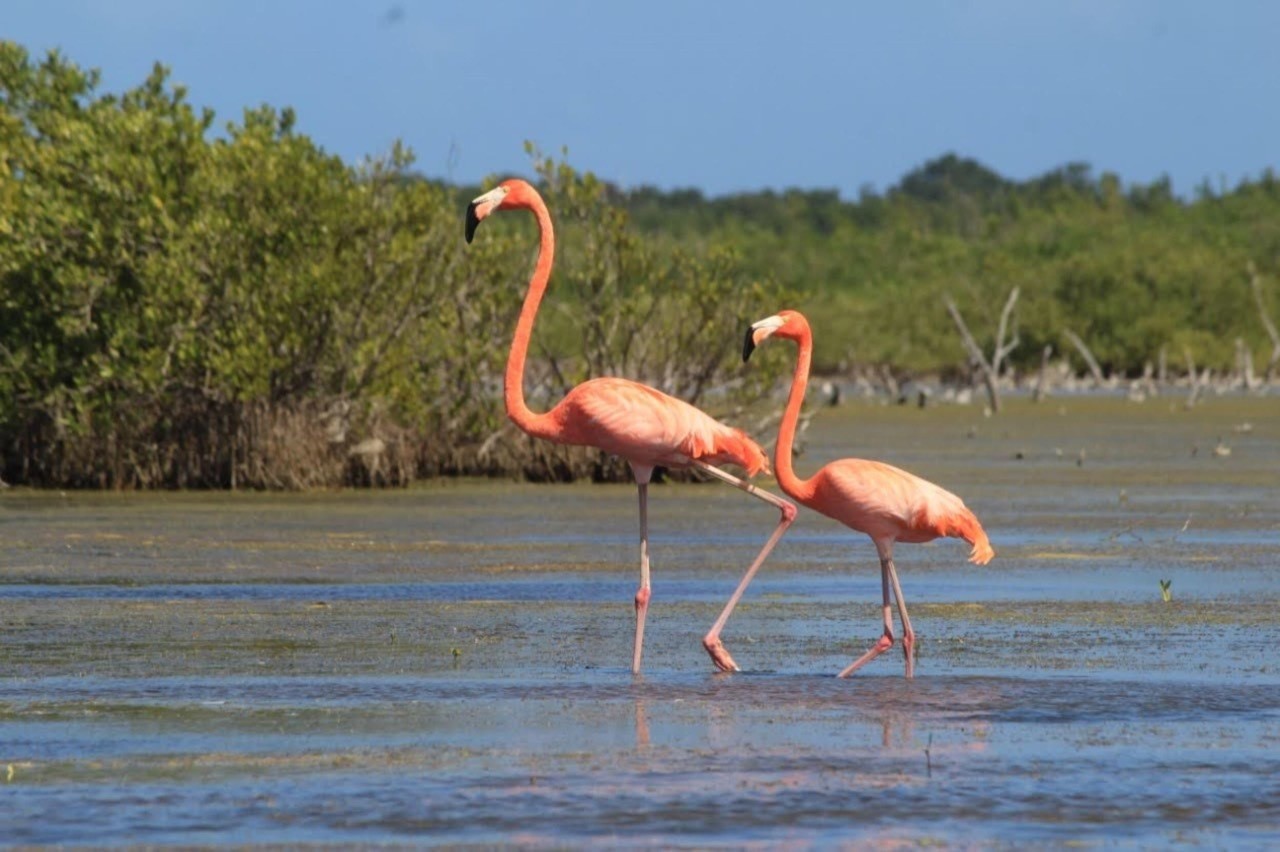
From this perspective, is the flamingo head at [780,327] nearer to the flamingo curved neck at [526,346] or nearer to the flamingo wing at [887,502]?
the flamingo wing at [887,502]

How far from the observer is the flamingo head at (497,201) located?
1062cm

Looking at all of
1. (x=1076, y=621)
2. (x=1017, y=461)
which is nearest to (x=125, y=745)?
(x=1076, y=621)

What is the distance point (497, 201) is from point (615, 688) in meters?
2.57

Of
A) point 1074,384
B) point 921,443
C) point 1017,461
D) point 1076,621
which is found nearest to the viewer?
point 1076,621

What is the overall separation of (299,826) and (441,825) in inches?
16.2

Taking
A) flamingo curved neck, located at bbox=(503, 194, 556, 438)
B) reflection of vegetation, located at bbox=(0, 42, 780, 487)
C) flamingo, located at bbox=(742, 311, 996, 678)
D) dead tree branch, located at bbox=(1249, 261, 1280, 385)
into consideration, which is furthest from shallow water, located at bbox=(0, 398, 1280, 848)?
dead tree branch, located at bbox=(1249, 261, 1280, 385)

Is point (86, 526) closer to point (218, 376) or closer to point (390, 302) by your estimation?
point (218, 376)

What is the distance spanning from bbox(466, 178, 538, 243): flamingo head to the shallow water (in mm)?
1987

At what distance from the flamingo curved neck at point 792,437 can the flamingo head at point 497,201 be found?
5.03 ft

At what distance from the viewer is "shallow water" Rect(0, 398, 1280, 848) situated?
7.07 m

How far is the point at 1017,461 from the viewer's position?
29359 millimetres

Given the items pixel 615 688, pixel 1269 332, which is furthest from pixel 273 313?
pixel 1269 332

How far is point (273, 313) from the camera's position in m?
23.8

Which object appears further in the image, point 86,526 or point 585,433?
point 86,526
